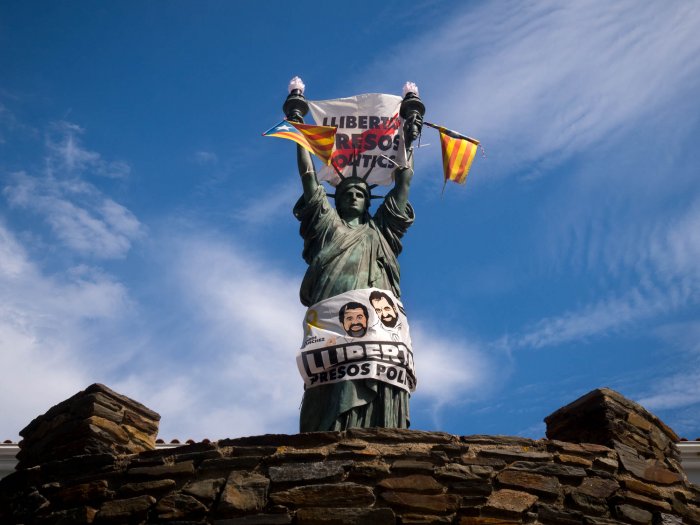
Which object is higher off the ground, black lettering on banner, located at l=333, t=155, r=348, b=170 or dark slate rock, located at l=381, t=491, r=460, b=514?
black lettering on banner, located at l=333, t=155, r=348, b=170

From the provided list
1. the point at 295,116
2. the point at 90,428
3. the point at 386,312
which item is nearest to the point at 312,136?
the point at 295,116

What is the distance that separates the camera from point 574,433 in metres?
6.71

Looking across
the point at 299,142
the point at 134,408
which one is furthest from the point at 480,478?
the point at 299,142

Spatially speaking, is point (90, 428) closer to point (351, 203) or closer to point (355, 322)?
point (355, 322)

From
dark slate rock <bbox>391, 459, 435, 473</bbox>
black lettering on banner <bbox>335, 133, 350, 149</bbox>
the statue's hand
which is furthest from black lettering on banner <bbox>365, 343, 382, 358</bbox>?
black lettering on banner <bbox>335, 133, 350, 149</bbox>

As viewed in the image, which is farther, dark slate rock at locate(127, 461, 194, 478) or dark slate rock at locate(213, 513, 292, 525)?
dark slate rock at locate(127, 461, 194, 478)

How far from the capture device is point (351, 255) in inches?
345

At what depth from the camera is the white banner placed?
10203mm

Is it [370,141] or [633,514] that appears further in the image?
[370,141]

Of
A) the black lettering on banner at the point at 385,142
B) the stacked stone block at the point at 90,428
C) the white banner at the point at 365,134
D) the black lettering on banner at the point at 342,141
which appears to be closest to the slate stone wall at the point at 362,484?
the stacked stone block at the point at 90,428

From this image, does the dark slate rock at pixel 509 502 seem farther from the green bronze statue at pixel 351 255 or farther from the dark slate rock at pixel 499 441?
the green bronze statue at pixel 351 255

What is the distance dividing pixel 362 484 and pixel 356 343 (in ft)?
7.93

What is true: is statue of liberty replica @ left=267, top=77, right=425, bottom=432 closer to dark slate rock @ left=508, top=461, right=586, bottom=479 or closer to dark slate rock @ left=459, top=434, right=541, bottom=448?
dark slate rock @ left=459, top=434, right=541, bottom=448

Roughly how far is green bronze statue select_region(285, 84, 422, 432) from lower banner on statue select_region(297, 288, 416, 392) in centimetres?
12
